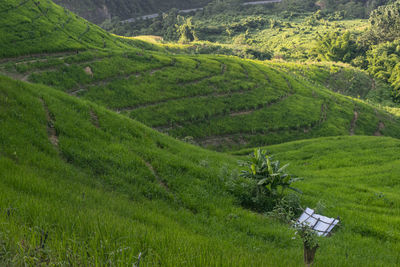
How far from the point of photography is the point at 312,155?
29766 millimetres

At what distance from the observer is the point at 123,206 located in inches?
295

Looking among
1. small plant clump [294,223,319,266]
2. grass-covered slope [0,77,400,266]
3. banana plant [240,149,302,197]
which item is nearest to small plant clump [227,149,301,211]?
banana plant [240,149,302,197]

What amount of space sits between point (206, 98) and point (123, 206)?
1603 inches

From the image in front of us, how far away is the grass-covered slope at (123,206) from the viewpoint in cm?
346

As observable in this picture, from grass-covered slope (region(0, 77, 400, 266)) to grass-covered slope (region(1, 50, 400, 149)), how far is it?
2281 centimetres

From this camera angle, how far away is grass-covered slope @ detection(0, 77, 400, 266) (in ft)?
11.3

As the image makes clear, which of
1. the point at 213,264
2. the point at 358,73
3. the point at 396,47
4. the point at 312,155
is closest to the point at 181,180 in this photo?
the point at 213,264

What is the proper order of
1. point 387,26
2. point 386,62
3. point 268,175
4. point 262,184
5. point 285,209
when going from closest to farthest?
point 285,209, point 268,175, point 262,184, point 386,62, point 387,26

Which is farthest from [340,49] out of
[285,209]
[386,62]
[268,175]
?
[285,209]

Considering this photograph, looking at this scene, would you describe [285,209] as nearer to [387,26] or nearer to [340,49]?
Answer: [340,49]

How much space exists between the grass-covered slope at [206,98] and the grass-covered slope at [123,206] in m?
22.8

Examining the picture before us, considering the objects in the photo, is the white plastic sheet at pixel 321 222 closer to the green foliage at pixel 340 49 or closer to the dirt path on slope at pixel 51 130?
the dirt path on slope at pixel 51 130

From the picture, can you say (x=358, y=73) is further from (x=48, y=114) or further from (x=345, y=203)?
(x=48, y=114)

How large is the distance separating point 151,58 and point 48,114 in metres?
43.7
